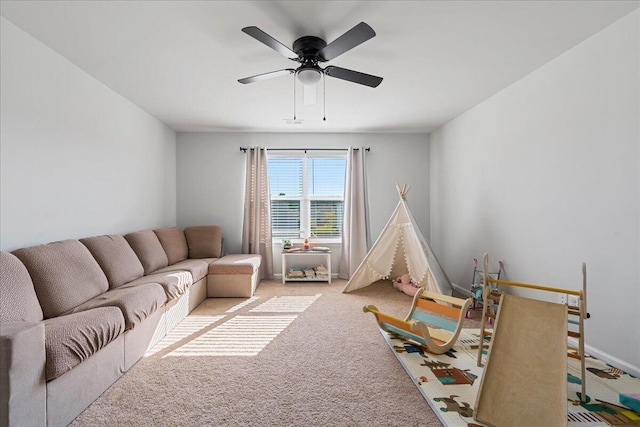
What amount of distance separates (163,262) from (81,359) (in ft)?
7.27

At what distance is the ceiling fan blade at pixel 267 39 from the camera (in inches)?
74.2

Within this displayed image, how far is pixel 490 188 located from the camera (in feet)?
12.0

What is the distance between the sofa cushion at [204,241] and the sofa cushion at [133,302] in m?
1.95

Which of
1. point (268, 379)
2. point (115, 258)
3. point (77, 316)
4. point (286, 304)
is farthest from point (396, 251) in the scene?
point (77, 316)

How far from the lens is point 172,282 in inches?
114

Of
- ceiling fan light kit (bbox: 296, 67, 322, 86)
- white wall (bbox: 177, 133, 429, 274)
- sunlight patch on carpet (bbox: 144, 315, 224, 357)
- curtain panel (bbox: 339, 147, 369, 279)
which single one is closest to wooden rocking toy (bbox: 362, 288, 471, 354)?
sunlight patch on carpet (bbox: 144, 315, 224, 357)

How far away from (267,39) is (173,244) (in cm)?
312

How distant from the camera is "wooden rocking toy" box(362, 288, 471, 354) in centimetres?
237

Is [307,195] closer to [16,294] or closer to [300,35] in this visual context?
[300,35]

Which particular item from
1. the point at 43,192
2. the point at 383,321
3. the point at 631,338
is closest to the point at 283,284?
the point at 383,321

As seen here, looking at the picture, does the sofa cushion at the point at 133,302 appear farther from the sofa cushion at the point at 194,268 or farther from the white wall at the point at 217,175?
the white wall at the point at 217,175

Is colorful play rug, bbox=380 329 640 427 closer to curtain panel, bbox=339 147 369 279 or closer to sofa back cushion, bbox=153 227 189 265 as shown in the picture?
curtain panel, bbox=339 147 369 279

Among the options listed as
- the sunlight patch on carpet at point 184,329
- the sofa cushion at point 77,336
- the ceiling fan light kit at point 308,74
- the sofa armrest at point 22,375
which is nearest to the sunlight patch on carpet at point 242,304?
the sunlight patch on carpet at point 184,329

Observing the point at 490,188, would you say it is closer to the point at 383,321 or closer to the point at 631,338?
the point at 631,338
